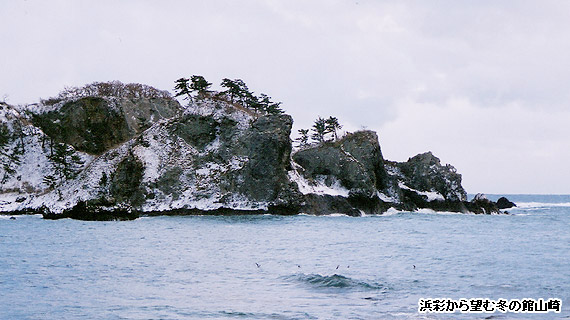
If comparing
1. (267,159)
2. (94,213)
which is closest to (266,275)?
(94,213)

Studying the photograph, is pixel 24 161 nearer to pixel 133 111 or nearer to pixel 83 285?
pixel 133 111

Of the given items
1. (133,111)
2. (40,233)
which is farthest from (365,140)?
(40,233)

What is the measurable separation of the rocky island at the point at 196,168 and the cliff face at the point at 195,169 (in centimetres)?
14

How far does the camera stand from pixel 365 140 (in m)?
76.1

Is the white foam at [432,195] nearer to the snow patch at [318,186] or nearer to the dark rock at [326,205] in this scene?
the snow patch at [318,186]

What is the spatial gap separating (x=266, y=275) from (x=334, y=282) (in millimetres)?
3221

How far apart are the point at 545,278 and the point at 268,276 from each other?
437 inches

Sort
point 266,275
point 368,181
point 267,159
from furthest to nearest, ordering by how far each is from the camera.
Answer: point 368,181, point 267,159, point 266,275

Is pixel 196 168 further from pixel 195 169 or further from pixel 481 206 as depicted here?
pixel 481 206

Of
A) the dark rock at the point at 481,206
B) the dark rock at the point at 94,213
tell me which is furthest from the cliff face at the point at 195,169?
the dark rock at the point at 481,206

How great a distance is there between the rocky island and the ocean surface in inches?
964

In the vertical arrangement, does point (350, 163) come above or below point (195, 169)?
above

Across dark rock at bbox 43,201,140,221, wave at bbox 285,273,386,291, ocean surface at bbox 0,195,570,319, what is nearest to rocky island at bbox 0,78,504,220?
dark rock at bbox 43,201,140,221

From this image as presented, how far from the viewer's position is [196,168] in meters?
64.0
